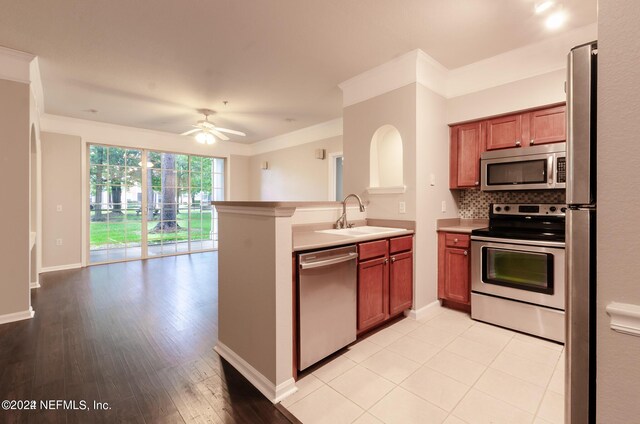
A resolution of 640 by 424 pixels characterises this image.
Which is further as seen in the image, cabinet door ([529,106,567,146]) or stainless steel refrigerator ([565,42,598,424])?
cabinet door ([529,106,567,146])

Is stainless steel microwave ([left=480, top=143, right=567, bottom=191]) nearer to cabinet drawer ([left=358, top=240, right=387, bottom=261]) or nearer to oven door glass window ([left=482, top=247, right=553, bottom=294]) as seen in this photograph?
oven door glass window ([left=482, top=247, right=553, bottom=294])

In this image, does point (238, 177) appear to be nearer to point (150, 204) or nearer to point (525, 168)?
point (150, 204)

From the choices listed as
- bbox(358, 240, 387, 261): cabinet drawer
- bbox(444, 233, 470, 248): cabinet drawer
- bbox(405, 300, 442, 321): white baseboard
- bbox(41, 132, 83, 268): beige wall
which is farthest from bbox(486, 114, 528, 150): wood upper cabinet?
bbox(41, 132, 83, 268): beige wall

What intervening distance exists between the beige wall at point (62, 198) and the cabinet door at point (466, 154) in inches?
256

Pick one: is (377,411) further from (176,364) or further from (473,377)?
(176,364)

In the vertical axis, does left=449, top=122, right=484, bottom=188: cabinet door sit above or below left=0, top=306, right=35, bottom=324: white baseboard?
above

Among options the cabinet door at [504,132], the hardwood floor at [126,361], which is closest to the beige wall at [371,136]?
the cabinet door at [504,132]

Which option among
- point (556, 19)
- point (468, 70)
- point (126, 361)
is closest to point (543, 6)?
point (556, 19)

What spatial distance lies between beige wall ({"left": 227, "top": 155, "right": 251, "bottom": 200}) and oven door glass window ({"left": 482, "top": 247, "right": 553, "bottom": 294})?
20.6ft

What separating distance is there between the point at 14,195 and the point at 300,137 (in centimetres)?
467

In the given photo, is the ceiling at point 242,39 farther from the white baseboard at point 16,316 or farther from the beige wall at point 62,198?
the white baseboard at point 16,316

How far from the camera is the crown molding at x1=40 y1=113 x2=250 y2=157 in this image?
5227mm

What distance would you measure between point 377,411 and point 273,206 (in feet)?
4.43

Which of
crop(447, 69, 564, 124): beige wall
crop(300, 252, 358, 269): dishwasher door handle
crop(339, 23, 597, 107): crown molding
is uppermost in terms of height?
crop(339, 23, 597, 107): crown molding
